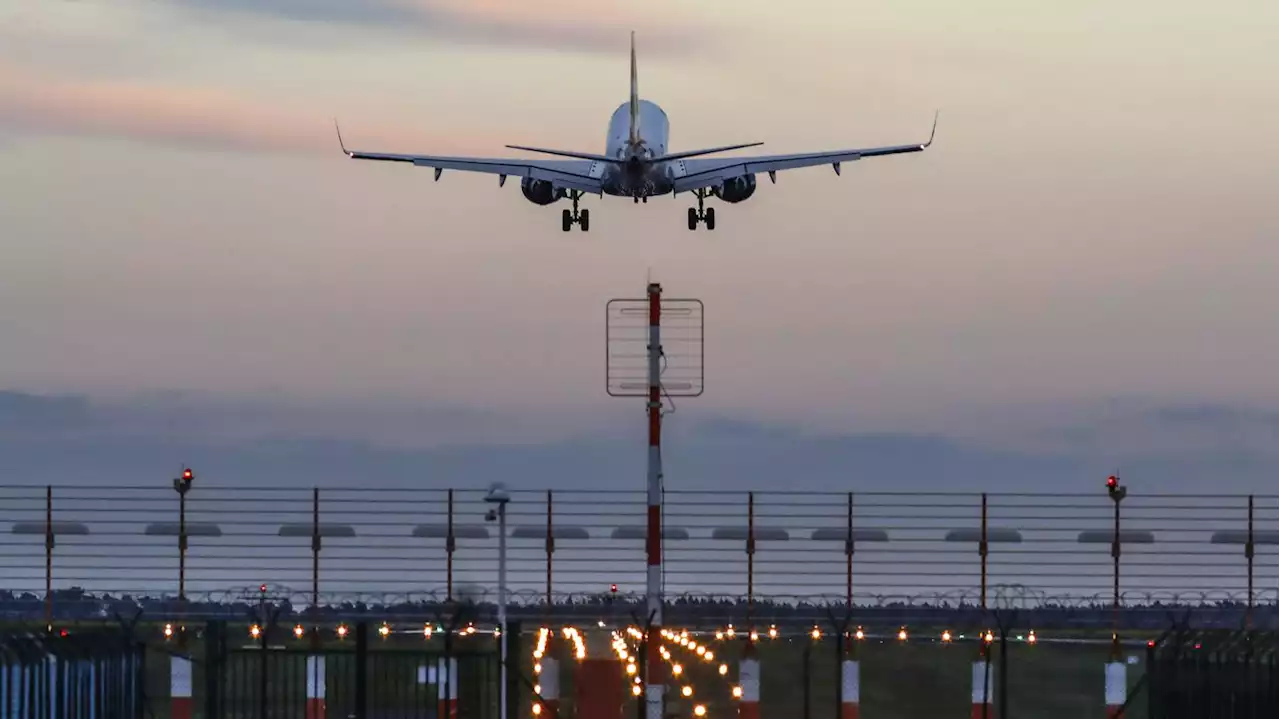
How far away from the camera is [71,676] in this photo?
24453 mm

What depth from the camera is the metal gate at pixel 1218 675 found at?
25.4 meters

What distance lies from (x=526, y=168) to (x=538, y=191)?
3.09 ft

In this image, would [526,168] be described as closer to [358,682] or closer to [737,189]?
[737,189]

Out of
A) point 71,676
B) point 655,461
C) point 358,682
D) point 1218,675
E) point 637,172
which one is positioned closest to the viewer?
point 71,676

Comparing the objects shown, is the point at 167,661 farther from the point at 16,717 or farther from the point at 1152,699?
the point at 1152,699

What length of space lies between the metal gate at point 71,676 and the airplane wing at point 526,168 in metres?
44.6

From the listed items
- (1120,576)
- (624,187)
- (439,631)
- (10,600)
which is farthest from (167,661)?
(624,187)

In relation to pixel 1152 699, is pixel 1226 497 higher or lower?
higher

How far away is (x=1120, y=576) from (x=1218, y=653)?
8.83 meters

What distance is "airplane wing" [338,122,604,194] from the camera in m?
70.5

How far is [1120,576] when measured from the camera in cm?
3416

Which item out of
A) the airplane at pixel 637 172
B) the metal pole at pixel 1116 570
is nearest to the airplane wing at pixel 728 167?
the airplane at pixel 637 172

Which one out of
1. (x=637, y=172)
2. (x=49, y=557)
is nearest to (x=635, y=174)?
(x=637, y=172)

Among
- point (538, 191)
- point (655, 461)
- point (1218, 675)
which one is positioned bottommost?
point (1218, 675)
